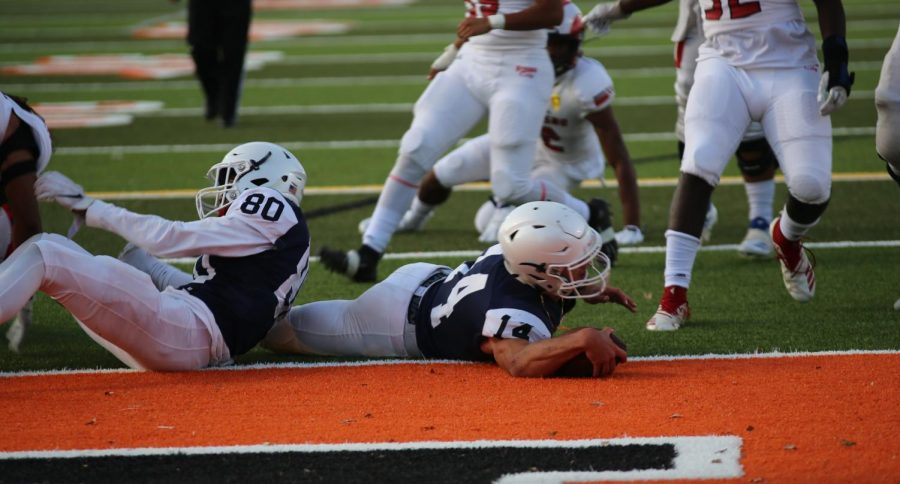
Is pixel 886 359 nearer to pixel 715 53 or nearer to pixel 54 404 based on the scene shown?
pixel 715 53

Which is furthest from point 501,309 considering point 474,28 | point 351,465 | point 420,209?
point 420,209

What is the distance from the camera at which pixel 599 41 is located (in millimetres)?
18766

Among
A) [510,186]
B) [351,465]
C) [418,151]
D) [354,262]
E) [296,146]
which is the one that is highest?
[351,465]

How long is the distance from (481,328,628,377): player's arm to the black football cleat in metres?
1.94

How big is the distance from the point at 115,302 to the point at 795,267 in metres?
2.84

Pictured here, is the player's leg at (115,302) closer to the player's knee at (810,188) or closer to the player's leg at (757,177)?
the player's knee at (810,188)

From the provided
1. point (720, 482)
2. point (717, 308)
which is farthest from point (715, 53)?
point (720, 482)

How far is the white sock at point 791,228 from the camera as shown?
564 cm

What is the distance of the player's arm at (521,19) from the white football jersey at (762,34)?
0.98 meters

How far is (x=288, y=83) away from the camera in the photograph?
1521 cm

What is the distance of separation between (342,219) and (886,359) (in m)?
4.02

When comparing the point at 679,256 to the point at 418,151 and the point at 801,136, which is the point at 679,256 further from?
the point at 418,151

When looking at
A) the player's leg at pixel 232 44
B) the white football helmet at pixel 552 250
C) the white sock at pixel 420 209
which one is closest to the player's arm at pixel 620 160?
the white sock at pixel 420 209

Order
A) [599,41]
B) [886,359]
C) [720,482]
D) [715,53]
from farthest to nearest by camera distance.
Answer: [599,41], [715,53], [886,359], [720,482]
